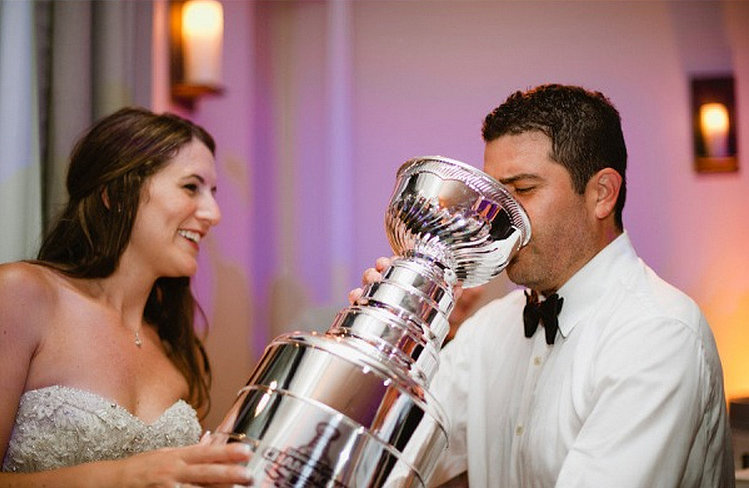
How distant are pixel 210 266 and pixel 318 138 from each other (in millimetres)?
852

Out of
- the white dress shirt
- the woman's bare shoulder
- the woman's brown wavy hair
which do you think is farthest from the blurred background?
the white dress shirt

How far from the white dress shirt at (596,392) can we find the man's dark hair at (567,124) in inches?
6.7

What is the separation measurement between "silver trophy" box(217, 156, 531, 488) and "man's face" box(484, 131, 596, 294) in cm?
37

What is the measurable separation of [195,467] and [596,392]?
0.67 meters

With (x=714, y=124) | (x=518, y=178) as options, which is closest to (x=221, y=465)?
(x=518, y=178)

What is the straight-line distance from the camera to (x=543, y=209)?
4.84 feet

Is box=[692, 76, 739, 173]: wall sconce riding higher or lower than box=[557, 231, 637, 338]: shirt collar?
higher

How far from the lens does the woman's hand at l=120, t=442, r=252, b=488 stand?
888mm

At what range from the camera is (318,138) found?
386 centimetres

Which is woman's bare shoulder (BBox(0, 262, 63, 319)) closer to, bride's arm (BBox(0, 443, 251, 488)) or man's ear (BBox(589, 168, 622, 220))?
bride's arm (BBox(0, 443, 251, 488))

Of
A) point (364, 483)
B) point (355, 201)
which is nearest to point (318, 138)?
point (355, 201)

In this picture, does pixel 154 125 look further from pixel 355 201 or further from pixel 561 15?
pixel 561 15

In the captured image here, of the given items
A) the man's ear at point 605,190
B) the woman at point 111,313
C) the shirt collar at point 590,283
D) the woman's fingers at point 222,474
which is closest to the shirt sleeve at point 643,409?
the shirt collar at point 590,283

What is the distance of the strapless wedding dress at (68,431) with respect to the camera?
5.10 ft
